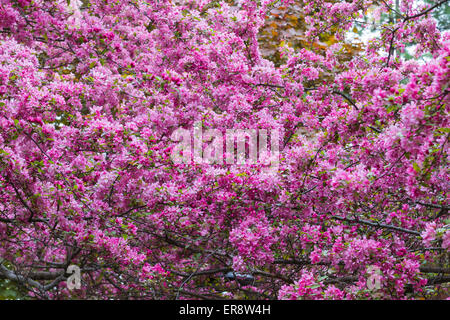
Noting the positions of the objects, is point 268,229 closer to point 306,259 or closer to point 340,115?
point 306,259

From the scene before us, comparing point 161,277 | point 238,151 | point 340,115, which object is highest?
point 340,115

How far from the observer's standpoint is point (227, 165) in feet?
13.0

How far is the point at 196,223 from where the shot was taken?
12.6 feet

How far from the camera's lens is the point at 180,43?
16.2 ft

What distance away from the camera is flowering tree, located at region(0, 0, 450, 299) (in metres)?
2.88

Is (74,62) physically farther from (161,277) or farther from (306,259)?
(306,259)

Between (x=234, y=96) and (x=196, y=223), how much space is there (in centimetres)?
142

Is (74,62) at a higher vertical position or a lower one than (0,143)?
higher

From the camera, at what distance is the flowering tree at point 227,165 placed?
288 centimetres
